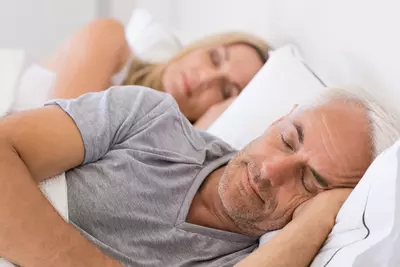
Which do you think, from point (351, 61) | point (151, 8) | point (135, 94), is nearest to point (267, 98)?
point (351, 61)

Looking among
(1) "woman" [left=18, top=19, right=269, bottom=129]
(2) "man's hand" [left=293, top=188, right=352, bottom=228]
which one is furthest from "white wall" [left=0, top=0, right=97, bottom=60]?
(2) "man's hand" [left=293, top=188, right=352, bottom=228]

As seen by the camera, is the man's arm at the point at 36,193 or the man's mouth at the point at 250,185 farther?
the man's mouth at the point at 250,185

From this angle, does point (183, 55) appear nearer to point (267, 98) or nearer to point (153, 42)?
point (153, 42)

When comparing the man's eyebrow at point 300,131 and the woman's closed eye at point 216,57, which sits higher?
the man's eyebrow at point 300,131

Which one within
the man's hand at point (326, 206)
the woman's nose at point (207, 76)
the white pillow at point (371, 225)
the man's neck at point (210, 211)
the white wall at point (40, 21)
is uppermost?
the white pillow at point (371, 225)

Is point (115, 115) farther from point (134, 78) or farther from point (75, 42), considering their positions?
point (75, 42)

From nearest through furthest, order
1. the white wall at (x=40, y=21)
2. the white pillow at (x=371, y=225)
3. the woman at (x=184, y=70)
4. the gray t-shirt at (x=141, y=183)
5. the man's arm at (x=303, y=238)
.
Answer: the white pillow at (x=371, y=225)
the man's arm at (x=303, y=238)
the gray t-shirt at (x=141, y=183)
the woman at (x=184, y=70)
the white wall at (x=40, y=21)

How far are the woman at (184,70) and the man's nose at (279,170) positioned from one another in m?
0.58

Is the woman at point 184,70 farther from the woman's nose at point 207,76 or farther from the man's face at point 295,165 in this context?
the man's face at point 295,165

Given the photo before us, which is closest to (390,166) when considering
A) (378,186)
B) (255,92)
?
(378,186)

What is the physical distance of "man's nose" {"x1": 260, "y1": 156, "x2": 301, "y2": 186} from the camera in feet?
3.51

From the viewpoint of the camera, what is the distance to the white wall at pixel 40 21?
2723 mm

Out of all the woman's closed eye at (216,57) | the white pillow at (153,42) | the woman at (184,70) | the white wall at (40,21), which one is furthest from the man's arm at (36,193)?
the white wall at (40,21)

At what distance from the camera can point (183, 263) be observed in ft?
3.49
